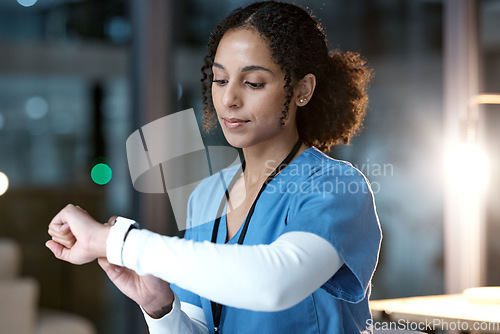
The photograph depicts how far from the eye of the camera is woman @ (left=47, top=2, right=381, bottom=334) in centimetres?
77

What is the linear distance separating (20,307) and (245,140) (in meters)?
1.57

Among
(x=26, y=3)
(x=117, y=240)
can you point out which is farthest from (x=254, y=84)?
(x=26, y=3)

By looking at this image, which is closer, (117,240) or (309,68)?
(117,240)

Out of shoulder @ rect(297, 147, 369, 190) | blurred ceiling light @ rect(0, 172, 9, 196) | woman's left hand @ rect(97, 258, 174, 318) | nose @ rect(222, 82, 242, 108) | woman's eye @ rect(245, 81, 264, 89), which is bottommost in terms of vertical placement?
woman's left hand @ rect(97, 258, 174, 318)

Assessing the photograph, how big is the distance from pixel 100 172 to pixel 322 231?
63.0 inches

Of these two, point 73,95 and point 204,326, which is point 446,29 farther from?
point 204,326

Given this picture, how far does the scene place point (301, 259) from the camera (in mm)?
794

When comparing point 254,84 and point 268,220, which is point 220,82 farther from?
point 268,220

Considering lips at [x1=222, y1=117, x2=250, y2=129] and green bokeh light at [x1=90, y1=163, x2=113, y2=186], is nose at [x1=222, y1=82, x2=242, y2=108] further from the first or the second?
green bokeh light at [x1=90, y1=163, x2=113, y2=186]

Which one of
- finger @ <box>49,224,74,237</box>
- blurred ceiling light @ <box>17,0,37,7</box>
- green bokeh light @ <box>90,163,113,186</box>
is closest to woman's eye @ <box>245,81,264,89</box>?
finger @ <box>49,224,74,237</box>

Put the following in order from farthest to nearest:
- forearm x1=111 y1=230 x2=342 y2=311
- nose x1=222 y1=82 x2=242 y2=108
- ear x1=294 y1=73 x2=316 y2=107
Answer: ear x1=294 y1=73 x2=316 y2=107
nose x1=222 y1=82 x2=242 y2=108
forearm x1=111 y1=230 x2=342 y2=311

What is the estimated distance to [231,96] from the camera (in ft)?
3.40

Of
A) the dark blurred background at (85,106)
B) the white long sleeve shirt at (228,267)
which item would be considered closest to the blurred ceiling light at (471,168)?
the dark blurred background at (85,106)

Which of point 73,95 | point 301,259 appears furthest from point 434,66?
point 301,259
